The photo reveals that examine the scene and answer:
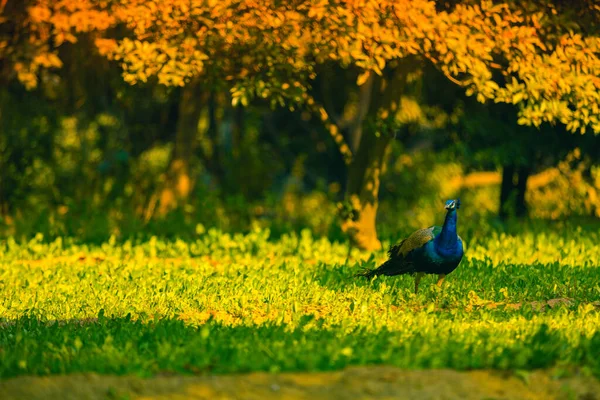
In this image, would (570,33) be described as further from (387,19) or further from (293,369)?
(293,369)

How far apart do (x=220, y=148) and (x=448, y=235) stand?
745 inches

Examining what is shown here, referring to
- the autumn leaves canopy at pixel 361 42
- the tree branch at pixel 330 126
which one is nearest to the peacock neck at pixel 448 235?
the autumn leaves canopy at pixel 361 42

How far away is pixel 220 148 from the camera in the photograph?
30.2 metres

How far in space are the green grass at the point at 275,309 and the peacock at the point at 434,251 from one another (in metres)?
0.30

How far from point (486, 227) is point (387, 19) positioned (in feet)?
23.5

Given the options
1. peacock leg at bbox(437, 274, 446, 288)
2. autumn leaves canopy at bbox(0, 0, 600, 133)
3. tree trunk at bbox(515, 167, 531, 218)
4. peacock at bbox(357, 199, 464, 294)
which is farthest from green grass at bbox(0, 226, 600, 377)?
tree trunk at bbox(515, 167, 531, 218)

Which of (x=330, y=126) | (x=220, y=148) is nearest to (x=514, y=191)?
(x=330, y=126)

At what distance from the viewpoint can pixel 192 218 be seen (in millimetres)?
21875

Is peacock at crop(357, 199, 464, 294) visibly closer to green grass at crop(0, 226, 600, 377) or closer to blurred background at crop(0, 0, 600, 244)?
green grass at crop(0, 226, 600, 377)

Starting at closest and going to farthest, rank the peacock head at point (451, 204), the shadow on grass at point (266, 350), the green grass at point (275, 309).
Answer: the shadow on grass at point (266, 350), the green grass at point (275, 309), the peacock head at point (451, 204)

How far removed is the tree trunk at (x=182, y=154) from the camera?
22500 millimetres

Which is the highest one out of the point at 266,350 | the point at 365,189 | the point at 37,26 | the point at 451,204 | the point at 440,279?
the point at 37,26

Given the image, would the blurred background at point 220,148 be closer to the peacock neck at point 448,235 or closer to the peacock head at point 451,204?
the peacock head at point 451,204

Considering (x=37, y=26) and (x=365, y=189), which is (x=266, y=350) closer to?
(x=365, y=189)
